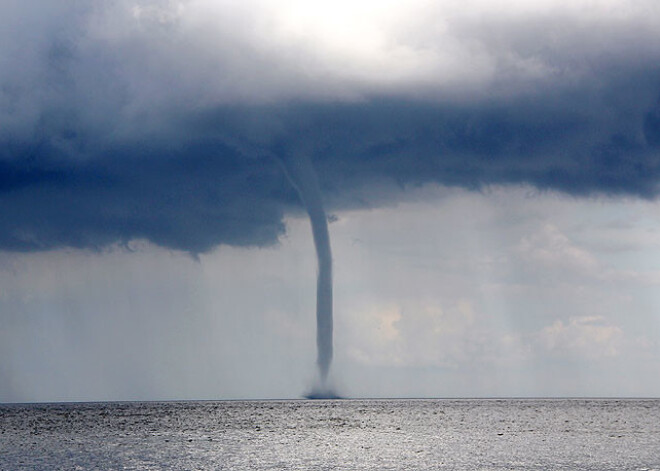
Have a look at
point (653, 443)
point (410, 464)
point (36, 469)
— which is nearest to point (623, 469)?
point (410, 464)

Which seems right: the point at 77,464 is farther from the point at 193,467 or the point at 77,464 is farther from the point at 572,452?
the point at 572,452

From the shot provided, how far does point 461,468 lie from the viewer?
5272 centimetres

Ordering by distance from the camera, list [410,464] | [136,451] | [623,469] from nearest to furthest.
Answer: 1. [623,469]
2. [410,464]
3. [136,451]

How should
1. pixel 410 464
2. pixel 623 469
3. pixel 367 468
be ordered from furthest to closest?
pixel 410 464 → pixel 367 468 → pixel 623 469

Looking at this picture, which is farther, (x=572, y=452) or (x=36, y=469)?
(x=572, y=452)

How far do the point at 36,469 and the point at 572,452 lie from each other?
38.3 metres

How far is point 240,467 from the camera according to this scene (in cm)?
5534

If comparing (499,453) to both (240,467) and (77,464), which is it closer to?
(240,467)

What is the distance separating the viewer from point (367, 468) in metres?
52.4

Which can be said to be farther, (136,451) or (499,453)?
(136,451)

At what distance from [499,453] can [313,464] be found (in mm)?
17498

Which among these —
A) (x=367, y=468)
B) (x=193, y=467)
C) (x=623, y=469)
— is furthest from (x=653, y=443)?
(x=193, y=467)

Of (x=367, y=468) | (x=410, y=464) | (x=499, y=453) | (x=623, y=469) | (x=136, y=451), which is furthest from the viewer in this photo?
(x=136, y=451)

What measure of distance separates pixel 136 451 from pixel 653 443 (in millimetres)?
44391
